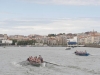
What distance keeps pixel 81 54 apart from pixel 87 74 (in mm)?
36471

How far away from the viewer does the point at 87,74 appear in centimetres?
3002

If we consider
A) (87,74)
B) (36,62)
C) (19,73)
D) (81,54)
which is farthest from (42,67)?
(81,54)

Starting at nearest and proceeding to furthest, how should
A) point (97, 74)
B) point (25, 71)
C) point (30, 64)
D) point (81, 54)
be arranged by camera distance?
Result: point (97, 74)
point (25, 71)
point (30, 64)
point (81, 54)

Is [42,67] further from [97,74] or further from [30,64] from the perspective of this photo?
[97,74]

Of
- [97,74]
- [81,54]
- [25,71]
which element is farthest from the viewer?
[81,54]

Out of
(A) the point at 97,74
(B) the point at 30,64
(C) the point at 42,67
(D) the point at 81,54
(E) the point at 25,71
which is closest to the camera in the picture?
(A) the point at 97,74

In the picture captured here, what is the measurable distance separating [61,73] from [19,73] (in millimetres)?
3983

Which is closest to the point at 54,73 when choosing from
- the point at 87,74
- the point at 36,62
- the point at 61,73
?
the point at 61,73

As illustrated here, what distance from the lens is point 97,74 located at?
1179 inches

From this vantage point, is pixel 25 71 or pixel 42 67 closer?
pixel 25 71

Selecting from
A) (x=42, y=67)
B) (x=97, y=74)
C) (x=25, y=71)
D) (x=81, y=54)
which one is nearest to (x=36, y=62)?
(x=42, y=67)

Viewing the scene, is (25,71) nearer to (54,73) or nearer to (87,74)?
(54,73)

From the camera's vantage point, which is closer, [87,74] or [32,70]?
[87,74]

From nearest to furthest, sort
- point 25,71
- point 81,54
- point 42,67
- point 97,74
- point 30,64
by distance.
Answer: point 97,74, point 25,71, point 42,67, point 30,64, point 81,54
